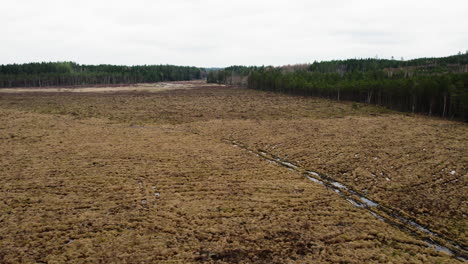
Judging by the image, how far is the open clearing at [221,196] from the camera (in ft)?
45.1

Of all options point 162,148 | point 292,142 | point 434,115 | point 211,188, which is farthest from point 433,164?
point 434,115

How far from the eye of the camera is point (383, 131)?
134 feet

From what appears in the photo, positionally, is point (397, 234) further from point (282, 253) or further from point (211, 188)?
point (211, 188)

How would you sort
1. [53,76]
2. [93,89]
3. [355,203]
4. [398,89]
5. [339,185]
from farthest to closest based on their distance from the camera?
[53,76] < [93,89] < [398,89] < [339,185] < [355,203]

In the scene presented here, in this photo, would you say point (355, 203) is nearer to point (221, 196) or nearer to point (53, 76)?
point (221, 196)

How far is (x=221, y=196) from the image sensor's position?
19781mm

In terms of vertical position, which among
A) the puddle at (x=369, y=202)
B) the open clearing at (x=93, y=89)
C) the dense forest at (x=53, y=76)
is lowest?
the puddle at (x=369, y=202)

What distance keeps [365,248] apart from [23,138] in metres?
37.9

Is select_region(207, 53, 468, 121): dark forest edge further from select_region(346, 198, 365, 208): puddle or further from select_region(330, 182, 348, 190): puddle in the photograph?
select_region(346, 198, 365, 208): puddle

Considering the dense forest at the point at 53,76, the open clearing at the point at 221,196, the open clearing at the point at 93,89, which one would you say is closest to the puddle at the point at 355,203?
the open clearing at the point at 221,196

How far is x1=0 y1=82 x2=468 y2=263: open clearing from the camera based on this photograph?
13750mm

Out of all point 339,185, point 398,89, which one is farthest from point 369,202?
point 398,89

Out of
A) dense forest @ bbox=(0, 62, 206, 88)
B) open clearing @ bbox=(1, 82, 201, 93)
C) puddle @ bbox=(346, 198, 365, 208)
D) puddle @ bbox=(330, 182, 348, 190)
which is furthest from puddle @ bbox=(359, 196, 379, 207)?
dense forest @ bbox=(0, 62, 206, 88)

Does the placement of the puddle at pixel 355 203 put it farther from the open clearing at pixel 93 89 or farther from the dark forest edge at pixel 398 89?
the open clearing at pixel 93 89
